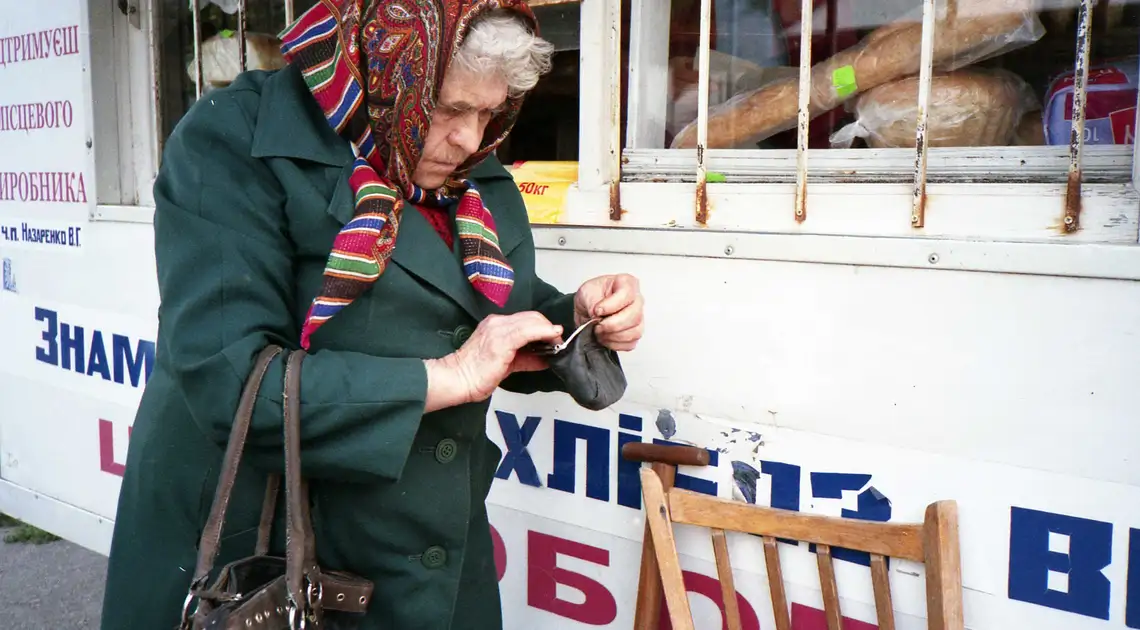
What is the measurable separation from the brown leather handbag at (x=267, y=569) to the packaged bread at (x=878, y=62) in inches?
47.6

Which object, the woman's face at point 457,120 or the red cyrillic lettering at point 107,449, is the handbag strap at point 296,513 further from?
the red cyrillic lettering at point 107,449

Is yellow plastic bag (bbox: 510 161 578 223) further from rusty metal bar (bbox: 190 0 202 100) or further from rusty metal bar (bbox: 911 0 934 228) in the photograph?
rusty metal bar (bbox: 190 0 202 100)

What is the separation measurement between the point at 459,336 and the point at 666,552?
2.07 ft

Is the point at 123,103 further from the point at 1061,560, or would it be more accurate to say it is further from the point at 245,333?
the point at 1061,560

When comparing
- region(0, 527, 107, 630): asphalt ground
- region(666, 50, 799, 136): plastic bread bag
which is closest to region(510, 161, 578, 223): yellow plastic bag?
region(666, 50, 799, 136): plastic bread bag

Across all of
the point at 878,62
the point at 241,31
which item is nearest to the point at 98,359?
the point at 241,31

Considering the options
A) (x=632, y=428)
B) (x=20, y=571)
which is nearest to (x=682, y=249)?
(x=632, y=428)

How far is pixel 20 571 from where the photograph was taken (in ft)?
12.6

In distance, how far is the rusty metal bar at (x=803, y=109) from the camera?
6.32 feet

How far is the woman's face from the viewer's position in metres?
1.43

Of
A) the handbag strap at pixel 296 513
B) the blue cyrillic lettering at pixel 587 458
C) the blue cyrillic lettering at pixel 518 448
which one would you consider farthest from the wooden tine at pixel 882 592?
the handbag strap at pixel 296 513

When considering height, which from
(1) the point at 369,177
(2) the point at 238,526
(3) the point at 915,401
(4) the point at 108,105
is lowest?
(2) the point at 238,526

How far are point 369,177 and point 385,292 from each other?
0.58 ft

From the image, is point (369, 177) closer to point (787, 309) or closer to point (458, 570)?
point (458, 570)
